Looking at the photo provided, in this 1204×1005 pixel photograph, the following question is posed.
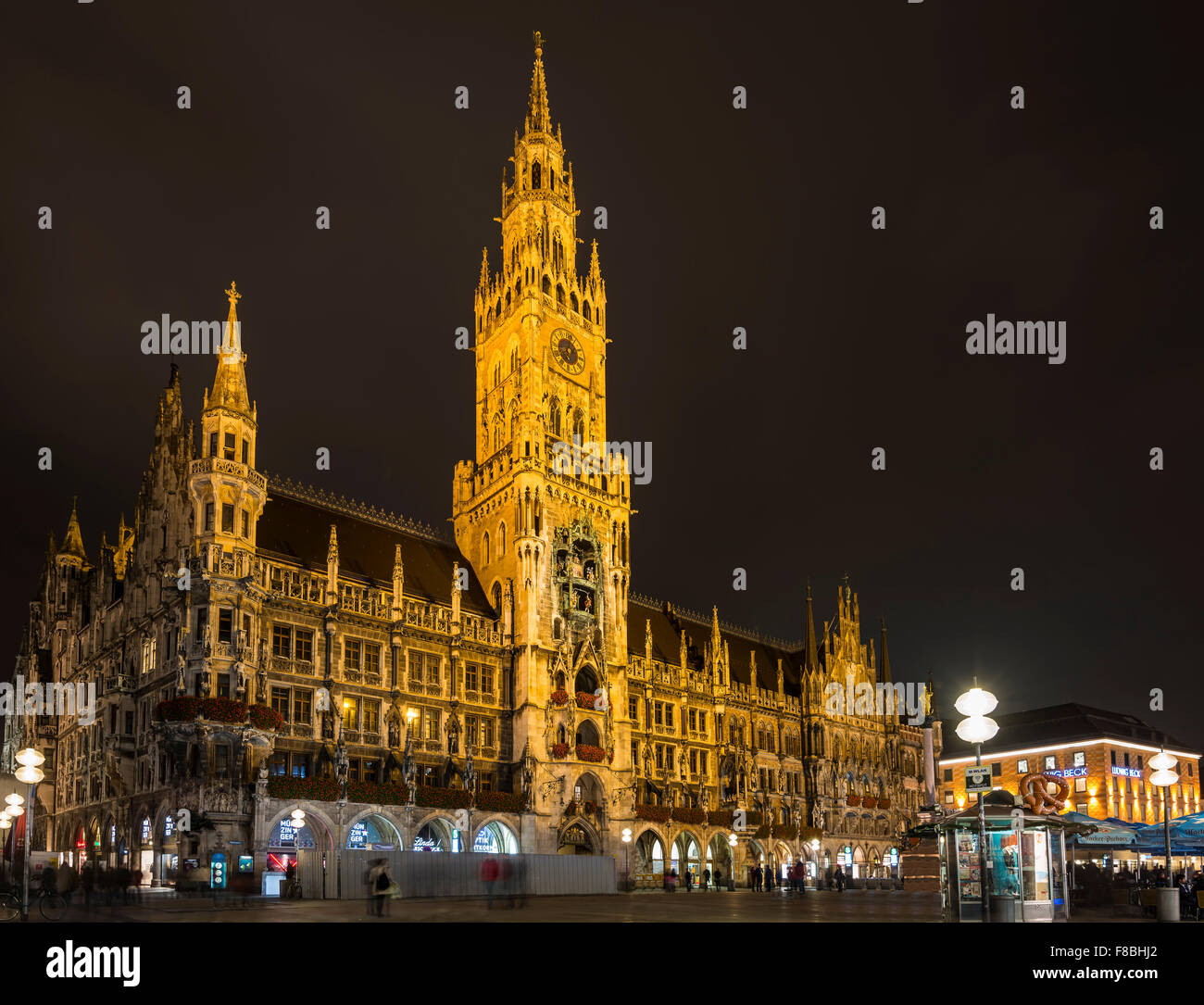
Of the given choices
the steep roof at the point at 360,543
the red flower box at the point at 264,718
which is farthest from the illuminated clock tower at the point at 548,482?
the red flower box at the point at 264,718

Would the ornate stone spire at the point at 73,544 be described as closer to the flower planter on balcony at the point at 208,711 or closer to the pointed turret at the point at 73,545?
the pointed turret at the point at 73,545

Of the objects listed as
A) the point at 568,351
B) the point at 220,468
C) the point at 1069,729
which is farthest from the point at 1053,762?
the point at 220,468

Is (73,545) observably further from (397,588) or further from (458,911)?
(458,911)

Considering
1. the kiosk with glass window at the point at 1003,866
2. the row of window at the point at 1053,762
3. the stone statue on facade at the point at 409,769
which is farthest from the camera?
the row of window at the point at 1053,762

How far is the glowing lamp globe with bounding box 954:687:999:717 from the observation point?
26.9 meters

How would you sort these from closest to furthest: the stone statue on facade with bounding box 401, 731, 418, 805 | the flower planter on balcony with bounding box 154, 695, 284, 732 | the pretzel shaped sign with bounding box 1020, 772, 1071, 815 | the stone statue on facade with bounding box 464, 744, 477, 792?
the pretzel shaped sign with bounding box 1020, 772, 1071, 815
the flower planter on balcony with bounding box 154, 695, 284, 732
the stone statue on facade with bounding box 401, 731, 418, 805
the stone statue on facade with bounding box 464, 744, 477, 792

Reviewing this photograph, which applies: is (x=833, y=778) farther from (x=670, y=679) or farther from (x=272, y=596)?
(x=272, y=596)

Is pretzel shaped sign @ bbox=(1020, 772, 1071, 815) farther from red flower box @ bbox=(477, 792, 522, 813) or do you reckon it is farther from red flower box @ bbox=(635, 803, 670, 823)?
red flower box @ bbox=(635, 803, 670, 823)

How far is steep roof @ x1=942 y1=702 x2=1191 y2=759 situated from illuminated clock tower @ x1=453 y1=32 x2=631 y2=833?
2993 inches

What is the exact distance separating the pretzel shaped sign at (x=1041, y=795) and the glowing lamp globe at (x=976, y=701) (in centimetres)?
803

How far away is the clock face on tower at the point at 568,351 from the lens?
8562 cm

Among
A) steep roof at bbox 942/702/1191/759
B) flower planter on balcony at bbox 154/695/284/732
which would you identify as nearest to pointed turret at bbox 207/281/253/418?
flower planter on balcony at bbox 154/695/284/732

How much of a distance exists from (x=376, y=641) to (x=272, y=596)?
24.8ft
